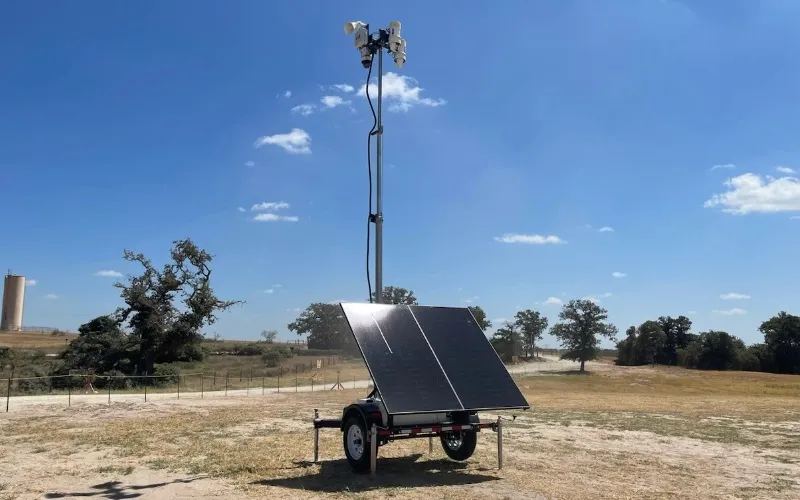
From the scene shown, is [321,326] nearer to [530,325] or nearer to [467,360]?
[530,325]

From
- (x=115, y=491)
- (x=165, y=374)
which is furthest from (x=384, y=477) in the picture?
(x=165, y=374)

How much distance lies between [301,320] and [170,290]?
7399 centimetres

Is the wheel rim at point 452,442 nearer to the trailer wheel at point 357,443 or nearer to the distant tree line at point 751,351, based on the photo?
the trailer wheel at point 357,443

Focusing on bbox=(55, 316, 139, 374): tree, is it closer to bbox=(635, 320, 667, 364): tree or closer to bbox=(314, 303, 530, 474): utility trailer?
bbox=(314, 303, 530, 474): utility trailer

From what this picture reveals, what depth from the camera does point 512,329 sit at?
115938 mm

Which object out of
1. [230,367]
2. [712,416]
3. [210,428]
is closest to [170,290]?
[230,367]

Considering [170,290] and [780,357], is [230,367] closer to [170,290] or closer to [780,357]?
[170,290]

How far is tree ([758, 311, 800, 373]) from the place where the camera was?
3541 inches

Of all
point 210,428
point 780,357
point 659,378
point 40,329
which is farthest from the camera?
point 40,329

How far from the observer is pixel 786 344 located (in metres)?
90.8

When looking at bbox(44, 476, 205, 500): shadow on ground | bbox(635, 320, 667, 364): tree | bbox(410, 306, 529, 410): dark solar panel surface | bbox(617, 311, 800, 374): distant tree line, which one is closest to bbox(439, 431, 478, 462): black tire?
bbox(410, 306, 529, 410): dark solar panel surface

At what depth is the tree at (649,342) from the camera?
350 feet

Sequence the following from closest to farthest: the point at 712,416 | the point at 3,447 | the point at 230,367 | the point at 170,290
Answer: the point at 3,447, the point at 712,416, the point at 170,290, the point at 230,367

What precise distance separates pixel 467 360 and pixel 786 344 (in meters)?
99.1
